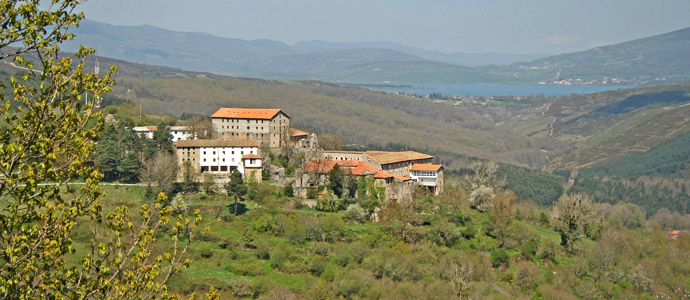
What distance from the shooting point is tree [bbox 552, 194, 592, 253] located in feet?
214

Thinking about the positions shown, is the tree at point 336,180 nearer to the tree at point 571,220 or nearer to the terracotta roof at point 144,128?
the tree at point 571,220

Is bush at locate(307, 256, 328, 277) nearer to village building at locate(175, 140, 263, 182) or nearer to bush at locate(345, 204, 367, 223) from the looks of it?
bush at locate(345, 204, 367, 223)

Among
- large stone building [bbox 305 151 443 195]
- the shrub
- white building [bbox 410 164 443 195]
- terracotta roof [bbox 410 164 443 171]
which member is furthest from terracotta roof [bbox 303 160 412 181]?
the shrub

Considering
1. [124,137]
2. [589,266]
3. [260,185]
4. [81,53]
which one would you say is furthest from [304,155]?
[81,53]

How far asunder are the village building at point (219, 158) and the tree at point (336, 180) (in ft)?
23.3

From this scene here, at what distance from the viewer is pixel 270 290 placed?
46.0m

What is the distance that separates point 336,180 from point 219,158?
11.8 m

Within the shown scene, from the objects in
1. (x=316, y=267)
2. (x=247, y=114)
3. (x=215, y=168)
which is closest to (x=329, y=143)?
(x=247, y=114)

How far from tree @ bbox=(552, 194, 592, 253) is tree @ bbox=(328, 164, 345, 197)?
22.7 metres

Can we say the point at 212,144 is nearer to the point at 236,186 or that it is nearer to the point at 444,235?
the point at 236,186

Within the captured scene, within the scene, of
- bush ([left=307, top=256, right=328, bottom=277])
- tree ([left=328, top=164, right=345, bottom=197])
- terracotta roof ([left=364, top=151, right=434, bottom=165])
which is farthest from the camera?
terracotta roof ([left=364, top=151, right=434, bottom=165])

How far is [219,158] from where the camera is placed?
2549 inches

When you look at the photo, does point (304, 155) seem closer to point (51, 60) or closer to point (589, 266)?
point (589, 266)

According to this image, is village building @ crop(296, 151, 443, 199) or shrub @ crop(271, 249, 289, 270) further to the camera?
village building @ crop(296, 151, 443, 199)
